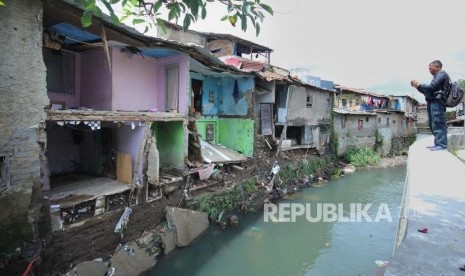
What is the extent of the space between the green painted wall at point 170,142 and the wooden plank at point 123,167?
74.3 inches

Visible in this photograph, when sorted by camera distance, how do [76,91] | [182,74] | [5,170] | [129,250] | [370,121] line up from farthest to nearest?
[370,121]
[182,74]
[76,91]
[129,250]
[5,170]

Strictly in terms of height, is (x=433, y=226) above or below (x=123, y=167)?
above

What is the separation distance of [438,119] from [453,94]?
1.70 ft

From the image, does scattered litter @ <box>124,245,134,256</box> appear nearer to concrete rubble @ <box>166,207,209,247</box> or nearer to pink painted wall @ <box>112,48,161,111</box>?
concrete rubble @ <box>166,207,209,247</box>

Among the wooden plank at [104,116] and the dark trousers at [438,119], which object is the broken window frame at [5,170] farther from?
the dark trousers at [438,119]

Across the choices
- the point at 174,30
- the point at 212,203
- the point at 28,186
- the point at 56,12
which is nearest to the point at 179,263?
the point at 212,203

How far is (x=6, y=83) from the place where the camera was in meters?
5.74

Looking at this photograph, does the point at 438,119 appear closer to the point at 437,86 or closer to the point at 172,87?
the point at 437,86

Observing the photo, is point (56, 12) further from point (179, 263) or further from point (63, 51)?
point (179, 263)

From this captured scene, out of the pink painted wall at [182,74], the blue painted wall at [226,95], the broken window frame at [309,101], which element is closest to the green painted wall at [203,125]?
the blue painted wall at [226,95]

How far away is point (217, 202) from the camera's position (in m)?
11.6

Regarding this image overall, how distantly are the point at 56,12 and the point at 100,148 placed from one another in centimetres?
496

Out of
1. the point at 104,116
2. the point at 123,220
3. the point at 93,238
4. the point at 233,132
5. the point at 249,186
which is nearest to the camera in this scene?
the point at 93,238

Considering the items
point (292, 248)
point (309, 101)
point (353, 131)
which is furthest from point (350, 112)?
point (292, 248)
